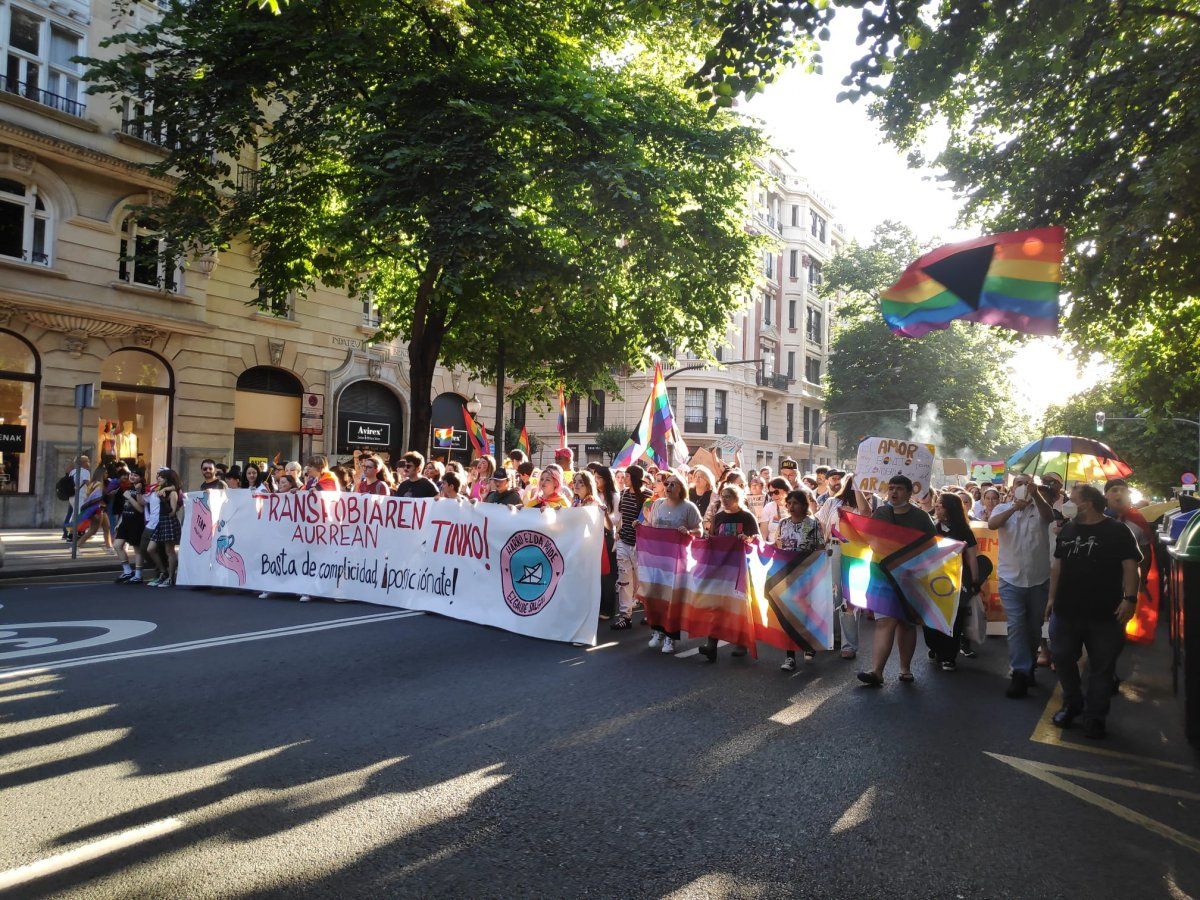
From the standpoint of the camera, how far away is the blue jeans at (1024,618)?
7.08m

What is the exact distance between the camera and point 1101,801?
15.0 ft

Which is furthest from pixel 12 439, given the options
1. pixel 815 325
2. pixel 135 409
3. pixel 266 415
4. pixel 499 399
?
pixel 815 325

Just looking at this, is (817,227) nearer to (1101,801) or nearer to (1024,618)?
(1024,618)

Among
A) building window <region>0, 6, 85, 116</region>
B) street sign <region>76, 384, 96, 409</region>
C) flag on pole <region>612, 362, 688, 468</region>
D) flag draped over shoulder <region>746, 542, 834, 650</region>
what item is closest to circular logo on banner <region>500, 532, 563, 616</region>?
flag draped over shoulder <region>746, 542, 834, 650</region>

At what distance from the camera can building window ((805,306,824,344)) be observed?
62.5 meters

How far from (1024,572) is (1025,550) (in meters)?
0.19

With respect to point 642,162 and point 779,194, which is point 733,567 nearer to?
point 642,162

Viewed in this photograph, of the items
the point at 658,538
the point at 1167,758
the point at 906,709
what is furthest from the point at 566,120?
the point at 1167,758

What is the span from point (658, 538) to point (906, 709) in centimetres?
293

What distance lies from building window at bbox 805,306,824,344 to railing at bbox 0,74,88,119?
49721 millimetres

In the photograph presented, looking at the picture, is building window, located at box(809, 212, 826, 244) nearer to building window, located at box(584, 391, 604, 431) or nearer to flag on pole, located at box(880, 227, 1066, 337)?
building window, located at box(584, 391, 604, 431)

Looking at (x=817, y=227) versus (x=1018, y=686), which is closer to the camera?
(x=1018, y=686)

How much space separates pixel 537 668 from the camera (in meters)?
7.21

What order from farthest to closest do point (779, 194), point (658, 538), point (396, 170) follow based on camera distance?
point (779, 194) < point (396, 170) < point (658, 538)
